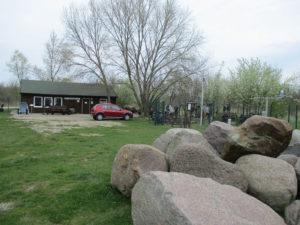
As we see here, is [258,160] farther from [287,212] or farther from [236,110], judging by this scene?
[236,110]

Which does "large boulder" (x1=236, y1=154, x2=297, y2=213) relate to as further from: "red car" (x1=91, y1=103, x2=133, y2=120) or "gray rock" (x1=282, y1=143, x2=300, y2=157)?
"red car" (x1=91, y1=103, x2=133, y2=120)

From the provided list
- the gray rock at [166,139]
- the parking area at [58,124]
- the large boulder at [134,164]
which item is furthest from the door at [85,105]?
the large boulder at [134,164]

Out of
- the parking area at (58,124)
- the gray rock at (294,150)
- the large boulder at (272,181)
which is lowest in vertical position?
the parking area at (58,124)

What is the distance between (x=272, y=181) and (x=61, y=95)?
145 feet

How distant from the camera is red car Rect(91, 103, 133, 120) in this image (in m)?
34.7

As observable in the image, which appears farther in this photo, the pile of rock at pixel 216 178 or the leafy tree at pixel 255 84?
the leafy tree at pixel 255 84

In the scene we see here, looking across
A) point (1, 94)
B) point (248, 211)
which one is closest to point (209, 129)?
point (248, 211)

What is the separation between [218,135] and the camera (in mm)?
7910

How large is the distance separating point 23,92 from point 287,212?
144 ft

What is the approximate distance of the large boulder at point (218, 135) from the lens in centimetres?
767

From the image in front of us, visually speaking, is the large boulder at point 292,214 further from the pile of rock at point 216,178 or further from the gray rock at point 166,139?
the gray rock at point 166,139

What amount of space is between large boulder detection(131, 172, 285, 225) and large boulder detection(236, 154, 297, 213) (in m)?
1.20

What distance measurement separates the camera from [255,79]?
37000 mm

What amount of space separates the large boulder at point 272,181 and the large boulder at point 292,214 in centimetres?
17
